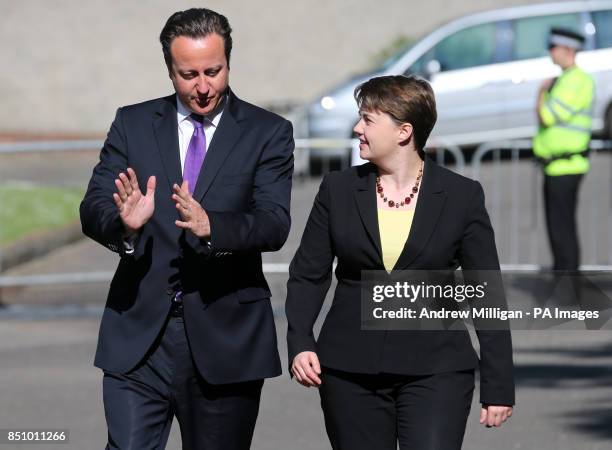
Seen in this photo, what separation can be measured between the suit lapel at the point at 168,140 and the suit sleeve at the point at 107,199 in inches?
4.9

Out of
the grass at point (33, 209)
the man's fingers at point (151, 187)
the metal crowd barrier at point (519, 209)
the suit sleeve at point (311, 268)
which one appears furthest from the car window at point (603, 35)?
the man's fingers at point (151, 187)

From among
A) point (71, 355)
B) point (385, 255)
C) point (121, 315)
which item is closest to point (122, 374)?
point (121, 315)

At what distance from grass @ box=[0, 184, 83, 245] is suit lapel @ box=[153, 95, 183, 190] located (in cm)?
812

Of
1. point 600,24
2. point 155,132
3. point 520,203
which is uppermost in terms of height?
point 155,132

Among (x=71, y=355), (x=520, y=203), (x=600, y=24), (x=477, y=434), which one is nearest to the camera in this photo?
(x=477, y=434)

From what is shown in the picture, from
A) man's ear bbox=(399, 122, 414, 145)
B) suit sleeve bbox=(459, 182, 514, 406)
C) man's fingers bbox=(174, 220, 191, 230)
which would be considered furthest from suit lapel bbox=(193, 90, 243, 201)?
suit sleeve bbox=(459, 182, 514, 406)

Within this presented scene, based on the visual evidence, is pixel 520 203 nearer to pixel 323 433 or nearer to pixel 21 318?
pixel 21 318

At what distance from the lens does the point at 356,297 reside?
4.44 meters

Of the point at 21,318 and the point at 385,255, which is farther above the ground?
the point at 385,255

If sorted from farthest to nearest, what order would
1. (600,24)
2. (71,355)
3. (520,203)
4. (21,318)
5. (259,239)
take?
(600,24) < (520,203) < (21,318) < (71,355) < (259,239)

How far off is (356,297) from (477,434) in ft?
10.0

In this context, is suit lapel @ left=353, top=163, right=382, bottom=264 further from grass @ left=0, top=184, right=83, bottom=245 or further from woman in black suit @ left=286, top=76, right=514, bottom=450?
grass @ left=0, top=184, right=83, bottom=245

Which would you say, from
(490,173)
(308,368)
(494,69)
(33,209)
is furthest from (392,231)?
(494,69)

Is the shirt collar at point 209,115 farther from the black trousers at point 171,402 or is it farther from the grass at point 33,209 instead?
the grass at point 33,209
